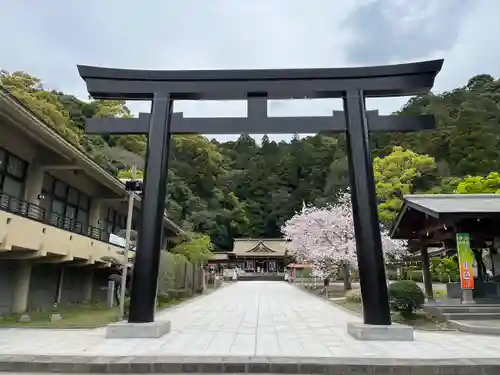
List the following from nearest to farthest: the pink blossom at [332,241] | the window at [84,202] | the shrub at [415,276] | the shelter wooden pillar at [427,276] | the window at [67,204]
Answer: the window at [67,204]
the shelter wooden pillar at [427,276]
the window at [84,202]
the pink blossom at [332,241]
the shrub at [415,276]

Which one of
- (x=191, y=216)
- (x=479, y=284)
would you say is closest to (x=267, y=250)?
(x=191, y=216)

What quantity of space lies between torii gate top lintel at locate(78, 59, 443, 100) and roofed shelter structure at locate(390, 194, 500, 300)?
14.9 ft

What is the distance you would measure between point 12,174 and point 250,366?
10.7 meters

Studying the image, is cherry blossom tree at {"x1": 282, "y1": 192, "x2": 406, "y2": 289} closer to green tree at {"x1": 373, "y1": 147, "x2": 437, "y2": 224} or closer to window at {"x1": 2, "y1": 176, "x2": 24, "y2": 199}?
green tree at {"x1": 373, "y1": 147, "x2": 437, "y2": 224}

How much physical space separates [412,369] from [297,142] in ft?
322

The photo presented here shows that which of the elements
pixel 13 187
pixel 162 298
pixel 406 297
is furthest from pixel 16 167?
pixel 406 297

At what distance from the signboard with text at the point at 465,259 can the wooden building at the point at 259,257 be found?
5315cm

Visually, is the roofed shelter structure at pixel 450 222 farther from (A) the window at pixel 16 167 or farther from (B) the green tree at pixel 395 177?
(B) the green tree at pixel 395 177

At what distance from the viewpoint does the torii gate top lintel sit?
9531 mm

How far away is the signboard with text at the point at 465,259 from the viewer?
12.1m

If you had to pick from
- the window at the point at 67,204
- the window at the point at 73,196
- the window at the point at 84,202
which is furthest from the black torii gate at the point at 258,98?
the window at the point at 84,202

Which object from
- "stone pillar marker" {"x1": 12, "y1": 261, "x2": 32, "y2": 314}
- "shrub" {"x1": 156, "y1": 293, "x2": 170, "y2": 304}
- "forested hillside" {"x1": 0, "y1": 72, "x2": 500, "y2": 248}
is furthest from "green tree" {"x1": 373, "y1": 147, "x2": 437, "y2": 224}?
"stone pillar marker" {"x1": 12, "y1": 261, "x2": 32, "y2": 314}

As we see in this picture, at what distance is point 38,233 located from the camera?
480 inches

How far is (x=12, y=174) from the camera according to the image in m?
12.9
